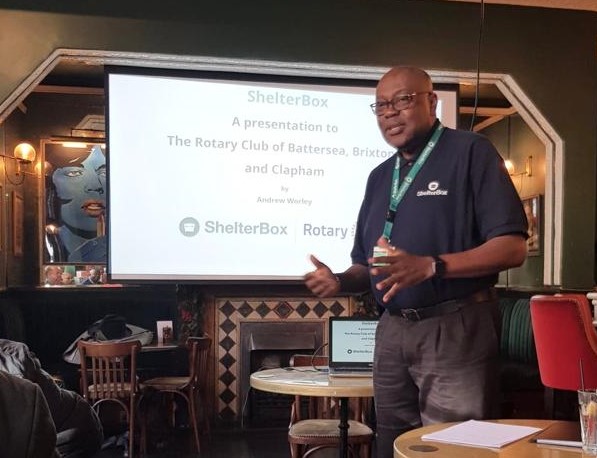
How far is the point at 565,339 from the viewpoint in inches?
126

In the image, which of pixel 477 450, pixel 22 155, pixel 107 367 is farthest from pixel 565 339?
pixel 22 155

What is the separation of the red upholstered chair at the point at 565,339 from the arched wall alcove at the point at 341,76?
1689 mm

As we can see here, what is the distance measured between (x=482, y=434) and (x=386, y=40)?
11.8 ft

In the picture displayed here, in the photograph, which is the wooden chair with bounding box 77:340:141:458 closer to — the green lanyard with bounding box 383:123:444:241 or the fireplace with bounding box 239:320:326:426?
the fireplace with bounding box 239:320:326:426

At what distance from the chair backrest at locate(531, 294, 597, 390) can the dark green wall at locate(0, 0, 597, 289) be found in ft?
5.59

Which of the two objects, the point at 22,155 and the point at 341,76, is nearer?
the point at 341,76

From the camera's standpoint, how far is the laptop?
3.07 metres

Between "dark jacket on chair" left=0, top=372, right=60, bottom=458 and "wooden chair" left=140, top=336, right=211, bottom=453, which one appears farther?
"wooden chair" left=140, top=336, right=211, bottom=453

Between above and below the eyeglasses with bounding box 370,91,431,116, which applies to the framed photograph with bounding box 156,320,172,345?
below

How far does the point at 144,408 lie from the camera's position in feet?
17.1

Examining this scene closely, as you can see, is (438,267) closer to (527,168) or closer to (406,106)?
(406,106)

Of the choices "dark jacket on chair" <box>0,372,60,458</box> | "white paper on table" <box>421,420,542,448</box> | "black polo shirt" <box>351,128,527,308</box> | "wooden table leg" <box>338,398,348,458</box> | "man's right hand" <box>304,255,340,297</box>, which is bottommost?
"wooden table leg" <box>338,398,348,458</box>

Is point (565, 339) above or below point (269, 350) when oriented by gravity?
above

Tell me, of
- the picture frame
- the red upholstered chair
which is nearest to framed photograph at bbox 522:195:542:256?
the picture frame
